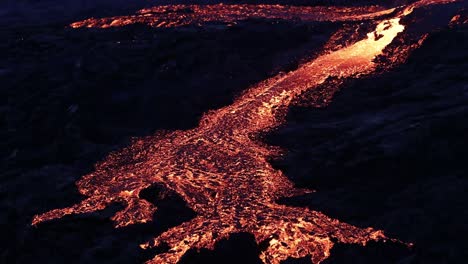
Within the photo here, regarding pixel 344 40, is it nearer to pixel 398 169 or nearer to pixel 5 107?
pixel 398 169

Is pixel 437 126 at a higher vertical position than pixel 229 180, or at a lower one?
higher

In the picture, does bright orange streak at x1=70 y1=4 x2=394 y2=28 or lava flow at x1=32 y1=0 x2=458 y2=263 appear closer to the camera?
lava flow at x1=32 y1=0 x2=458 y2=263

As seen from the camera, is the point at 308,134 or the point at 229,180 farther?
the point at 308,134

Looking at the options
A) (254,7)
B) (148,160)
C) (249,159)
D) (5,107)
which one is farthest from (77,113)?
(254,7)

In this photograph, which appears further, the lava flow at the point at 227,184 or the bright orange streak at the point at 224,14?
the bright orange streak at the point at 224,14

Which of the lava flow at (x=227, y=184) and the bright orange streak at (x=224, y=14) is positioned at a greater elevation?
the bright orange streak at (x=224, y=14)

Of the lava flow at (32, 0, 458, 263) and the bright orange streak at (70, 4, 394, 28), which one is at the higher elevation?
the bright orange streak at (70, 4, 394, 28)

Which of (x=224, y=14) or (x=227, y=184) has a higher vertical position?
(x=224, y=14)

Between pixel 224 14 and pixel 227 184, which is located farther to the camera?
pixel 224 14
